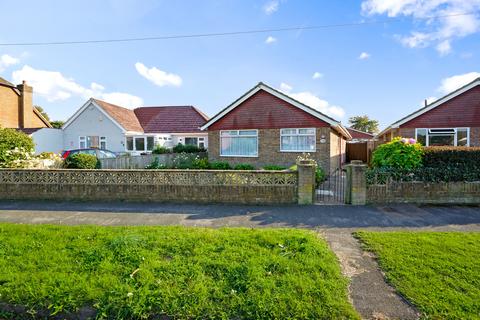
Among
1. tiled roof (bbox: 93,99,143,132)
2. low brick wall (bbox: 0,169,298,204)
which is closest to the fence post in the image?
low brick wall (bbox: 0,169,298,204)

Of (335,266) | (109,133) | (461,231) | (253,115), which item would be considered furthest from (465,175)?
(109,133)

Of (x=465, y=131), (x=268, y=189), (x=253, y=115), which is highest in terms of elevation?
(x=253, y=115)

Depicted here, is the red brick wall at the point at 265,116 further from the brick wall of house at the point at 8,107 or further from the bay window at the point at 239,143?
the brick wall of house at the point at 8,107

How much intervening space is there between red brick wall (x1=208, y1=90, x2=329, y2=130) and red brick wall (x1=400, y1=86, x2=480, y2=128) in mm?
6324

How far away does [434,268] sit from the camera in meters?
3.76

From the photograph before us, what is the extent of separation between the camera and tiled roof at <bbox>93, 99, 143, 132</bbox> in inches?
983

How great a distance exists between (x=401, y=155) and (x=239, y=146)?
974 cm

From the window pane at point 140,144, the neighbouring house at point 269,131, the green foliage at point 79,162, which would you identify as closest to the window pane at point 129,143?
the window pane at point 140,144

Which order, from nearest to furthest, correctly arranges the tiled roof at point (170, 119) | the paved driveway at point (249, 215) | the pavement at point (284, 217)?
the pavement at point (284, 217) → the paved driveway at point (249, 215) → the tiled roof at point (170, 119)

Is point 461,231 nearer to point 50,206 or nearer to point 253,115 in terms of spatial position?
point 50,206

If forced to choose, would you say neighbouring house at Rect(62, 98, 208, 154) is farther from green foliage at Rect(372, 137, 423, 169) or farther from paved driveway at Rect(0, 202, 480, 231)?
green foliage at Rect(372, 137, 423, 169)

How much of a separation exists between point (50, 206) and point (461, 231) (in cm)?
1030

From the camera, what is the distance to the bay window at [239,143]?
16219 mm

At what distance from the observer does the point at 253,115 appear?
16125 millimetres
